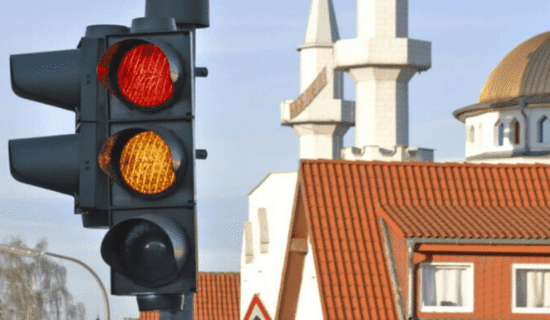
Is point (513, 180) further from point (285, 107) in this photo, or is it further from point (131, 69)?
point (285, 107)

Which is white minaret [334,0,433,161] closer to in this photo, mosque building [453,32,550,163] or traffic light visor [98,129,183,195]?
mosque building [453,32,550,163]

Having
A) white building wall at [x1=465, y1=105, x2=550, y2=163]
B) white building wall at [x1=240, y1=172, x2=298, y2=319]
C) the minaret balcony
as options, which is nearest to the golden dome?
white building wall at [x1=465, y1=105, x2=550, y2=163]

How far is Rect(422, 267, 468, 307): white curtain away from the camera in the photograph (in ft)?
85.4

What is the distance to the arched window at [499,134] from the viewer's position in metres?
70.3

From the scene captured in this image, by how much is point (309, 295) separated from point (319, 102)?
61853mm

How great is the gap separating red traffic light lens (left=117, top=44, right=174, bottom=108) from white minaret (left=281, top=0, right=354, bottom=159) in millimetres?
84197

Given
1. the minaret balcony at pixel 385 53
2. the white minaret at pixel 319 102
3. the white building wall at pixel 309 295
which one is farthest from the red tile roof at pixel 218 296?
the white minaret at pixel 319 102

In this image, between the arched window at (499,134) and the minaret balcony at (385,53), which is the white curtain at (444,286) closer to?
the minaret balcony at (385,53)

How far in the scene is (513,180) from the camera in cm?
2966

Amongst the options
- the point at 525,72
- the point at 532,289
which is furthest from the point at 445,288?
the point at 525,72

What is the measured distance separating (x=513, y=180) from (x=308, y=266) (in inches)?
209

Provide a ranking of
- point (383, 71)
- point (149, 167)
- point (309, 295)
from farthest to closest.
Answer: point (383, 71) < point (309, 295) < point (149, 167)

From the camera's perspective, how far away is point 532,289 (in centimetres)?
2642

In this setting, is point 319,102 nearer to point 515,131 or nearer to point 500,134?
point 500,134
